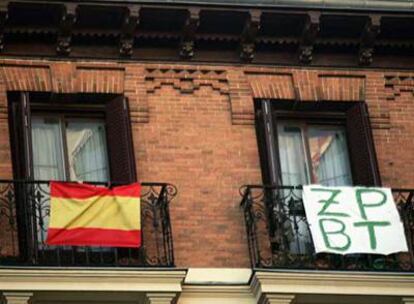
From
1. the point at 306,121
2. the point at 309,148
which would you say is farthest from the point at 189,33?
the point at 309,148

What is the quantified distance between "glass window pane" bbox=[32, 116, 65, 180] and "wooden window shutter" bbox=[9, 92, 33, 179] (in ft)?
1.09

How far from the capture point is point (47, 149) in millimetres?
23703

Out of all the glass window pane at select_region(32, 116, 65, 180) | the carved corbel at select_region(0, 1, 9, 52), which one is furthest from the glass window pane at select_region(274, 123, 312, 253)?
the carved corbel at select_region(0, 1, 9, 52)

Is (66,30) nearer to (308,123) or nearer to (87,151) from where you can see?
(87,151)

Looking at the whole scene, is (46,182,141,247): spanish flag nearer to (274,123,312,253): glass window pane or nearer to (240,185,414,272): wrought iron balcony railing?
(240,185,414,272): wrought iron balcony railing

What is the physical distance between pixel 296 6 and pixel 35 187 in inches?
194

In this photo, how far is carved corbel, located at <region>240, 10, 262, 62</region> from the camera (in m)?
24.3

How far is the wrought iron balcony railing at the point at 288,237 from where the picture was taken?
74.9 ft

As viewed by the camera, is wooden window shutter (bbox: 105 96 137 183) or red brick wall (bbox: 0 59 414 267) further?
wooden window shutter (bbox: 105 96 137 183)

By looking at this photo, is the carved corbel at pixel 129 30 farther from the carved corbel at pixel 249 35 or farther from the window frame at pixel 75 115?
the carved corbel at pixel 249 35

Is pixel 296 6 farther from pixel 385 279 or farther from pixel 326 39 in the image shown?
pixel 385 279

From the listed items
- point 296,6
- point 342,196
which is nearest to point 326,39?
point 296,6

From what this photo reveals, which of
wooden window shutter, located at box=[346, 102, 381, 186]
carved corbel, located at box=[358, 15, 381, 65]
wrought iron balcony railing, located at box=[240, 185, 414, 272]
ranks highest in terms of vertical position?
carved corbel, located at box=[358, 15, 381, 65]

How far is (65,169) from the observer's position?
77.4 ft
